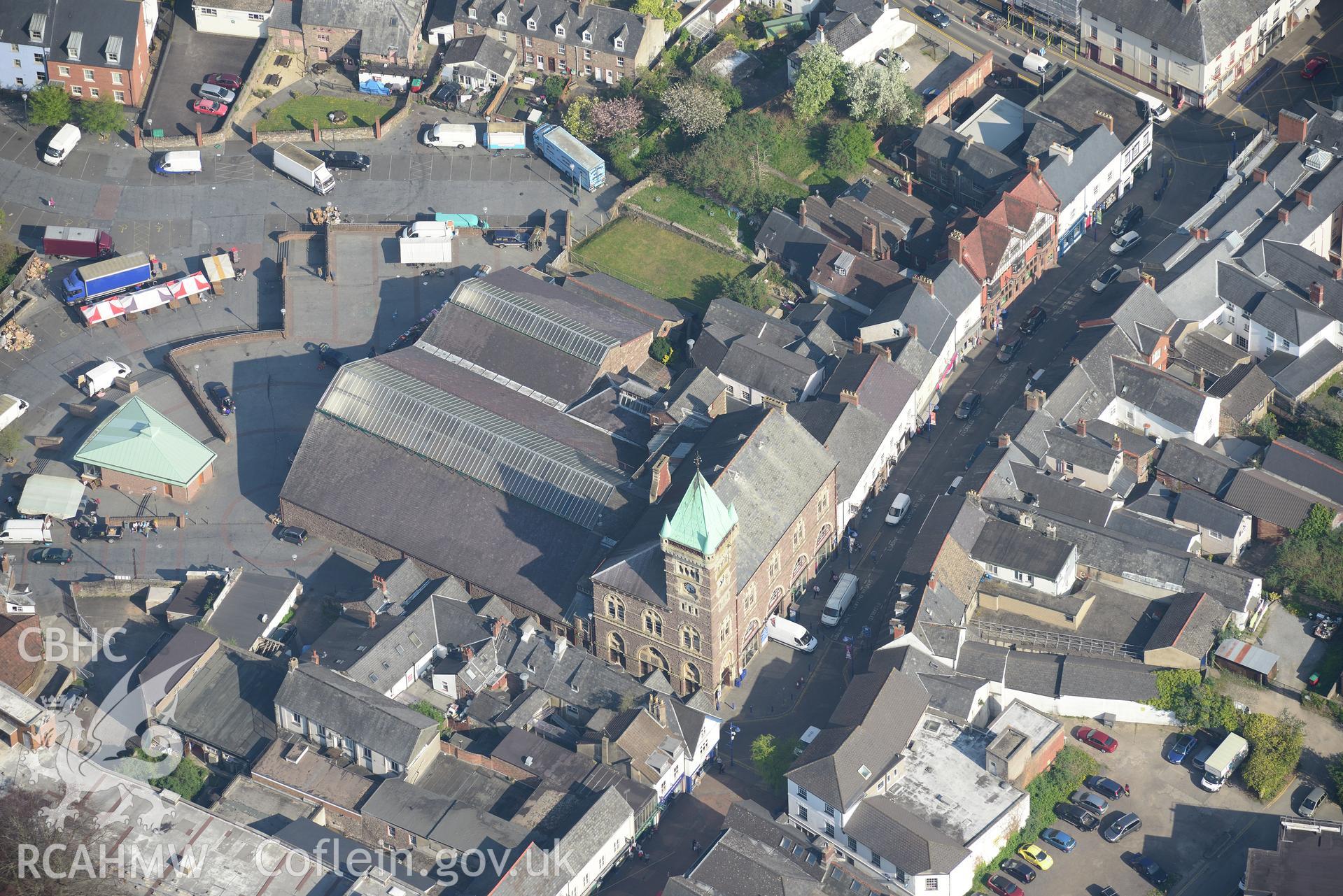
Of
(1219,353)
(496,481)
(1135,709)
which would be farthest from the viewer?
(1219,353)

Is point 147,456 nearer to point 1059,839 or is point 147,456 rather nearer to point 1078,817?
point 1059,839

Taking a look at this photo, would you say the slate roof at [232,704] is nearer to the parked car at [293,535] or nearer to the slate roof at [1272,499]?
the parked car at [293,535]

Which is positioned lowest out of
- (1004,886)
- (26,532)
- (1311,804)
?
(26,532)

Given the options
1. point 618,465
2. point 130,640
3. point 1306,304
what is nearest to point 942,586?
point 618,465

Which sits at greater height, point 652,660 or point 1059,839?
point 1059,839

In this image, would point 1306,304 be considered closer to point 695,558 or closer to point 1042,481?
point 1042,481

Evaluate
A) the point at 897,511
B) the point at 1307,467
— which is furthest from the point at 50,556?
the point at 1307,467
